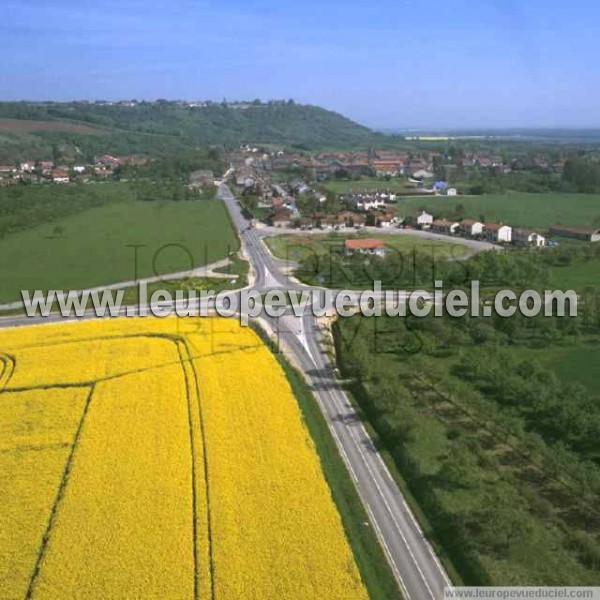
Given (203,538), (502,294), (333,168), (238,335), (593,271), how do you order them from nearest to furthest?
(203,538) → (238,335) → (502,294) → (593,271) → (333,168)

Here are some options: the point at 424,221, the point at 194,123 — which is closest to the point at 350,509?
the point at 424,221

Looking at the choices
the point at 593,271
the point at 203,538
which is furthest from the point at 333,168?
the point at 203,538

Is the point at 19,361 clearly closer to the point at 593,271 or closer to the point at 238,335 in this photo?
the point at 238,335

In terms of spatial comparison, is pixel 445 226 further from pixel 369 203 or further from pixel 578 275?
pixel 578 275

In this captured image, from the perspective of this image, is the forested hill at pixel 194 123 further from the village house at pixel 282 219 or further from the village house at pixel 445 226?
the village house at pixel 445 226

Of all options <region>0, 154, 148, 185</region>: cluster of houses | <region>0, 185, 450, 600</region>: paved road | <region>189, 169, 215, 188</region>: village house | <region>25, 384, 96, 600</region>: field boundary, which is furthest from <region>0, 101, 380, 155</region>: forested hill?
<region>25, 384, 96, 600</region>: field boundary

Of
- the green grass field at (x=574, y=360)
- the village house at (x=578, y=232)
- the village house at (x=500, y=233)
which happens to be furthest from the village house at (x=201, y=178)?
the green grass field at (x=574, y=360)

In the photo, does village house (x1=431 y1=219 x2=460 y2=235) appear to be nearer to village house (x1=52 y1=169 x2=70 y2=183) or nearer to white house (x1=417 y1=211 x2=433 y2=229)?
white house (x1=417 y1=211 x2=433 y2=229)
